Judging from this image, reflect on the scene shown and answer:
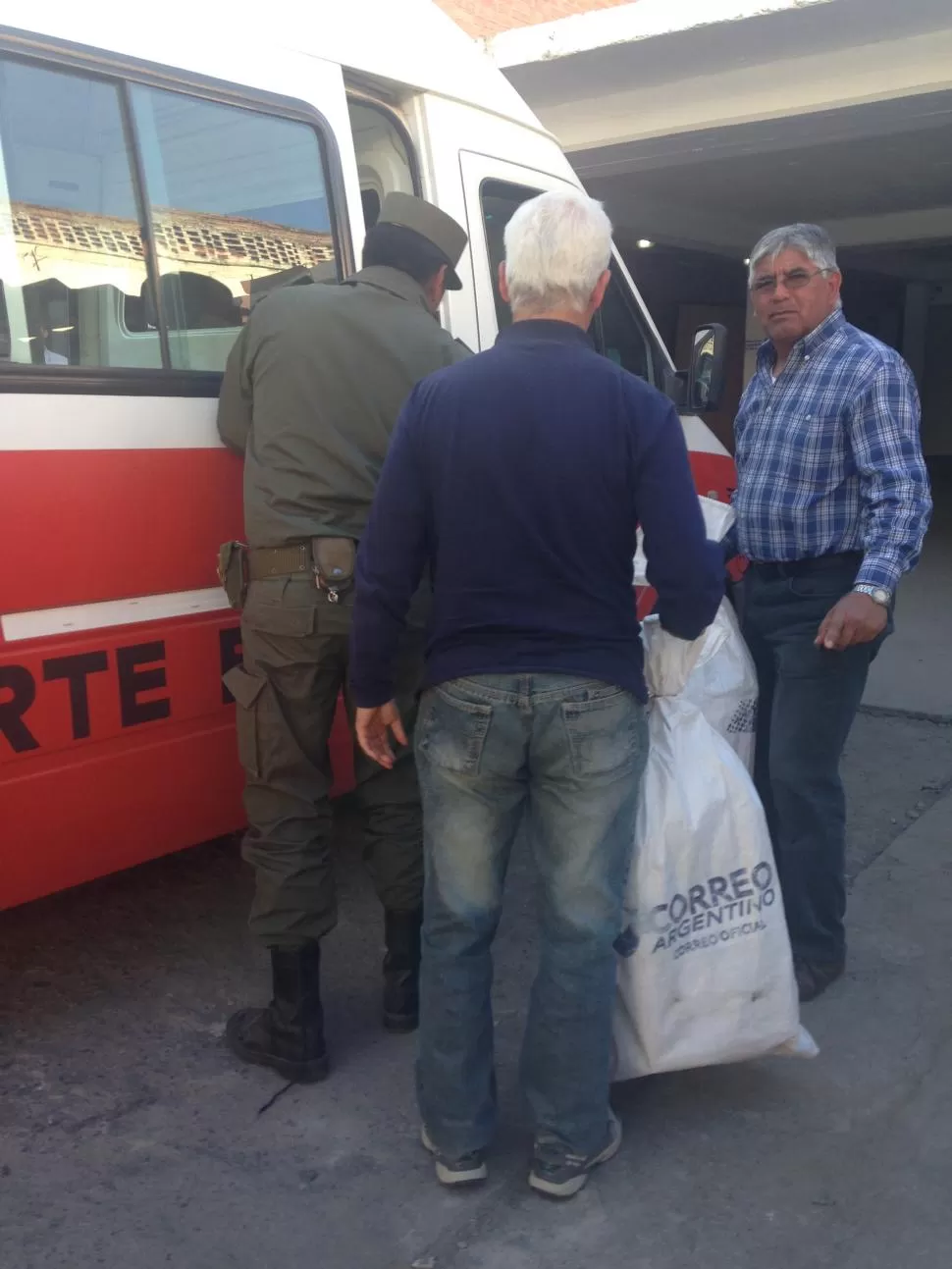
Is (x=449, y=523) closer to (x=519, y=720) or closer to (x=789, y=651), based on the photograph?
(x=519, y=720)

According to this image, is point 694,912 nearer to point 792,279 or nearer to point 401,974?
point 401,974

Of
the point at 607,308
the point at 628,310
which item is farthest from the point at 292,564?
the point at 628,310

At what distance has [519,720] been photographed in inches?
85.4

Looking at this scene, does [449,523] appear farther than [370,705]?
No

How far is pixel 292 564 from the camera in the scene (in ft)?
8.59

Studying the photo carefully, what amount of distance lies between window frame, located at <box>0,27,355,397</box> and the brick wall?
5440mm

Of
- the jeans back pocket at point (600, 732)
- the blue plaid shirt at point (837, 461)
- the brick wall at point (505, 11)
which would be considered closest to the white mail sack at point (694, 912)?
the jeans back pocket at point (600, 732)

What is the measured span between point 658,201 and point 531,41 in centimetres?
464

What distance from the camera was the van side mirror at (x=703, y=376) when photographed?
4031 millimetres

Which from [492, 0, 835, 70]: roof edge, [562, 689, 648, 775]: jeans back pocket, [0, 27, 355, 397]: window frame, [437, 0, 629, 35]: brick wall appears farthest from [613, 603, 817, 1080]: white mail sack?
[437, 0, 629, 35]: brick wall

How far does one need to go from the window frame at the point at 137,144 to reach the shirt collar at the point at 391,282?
50 centimetres

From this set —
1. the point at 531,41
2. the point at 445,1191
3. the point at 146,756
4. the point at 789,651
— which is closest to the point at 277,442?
the point at 146,756

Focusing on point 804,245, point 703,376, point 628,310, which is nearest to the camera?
point 804,245

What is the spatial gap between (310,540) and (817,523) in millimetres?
1210
